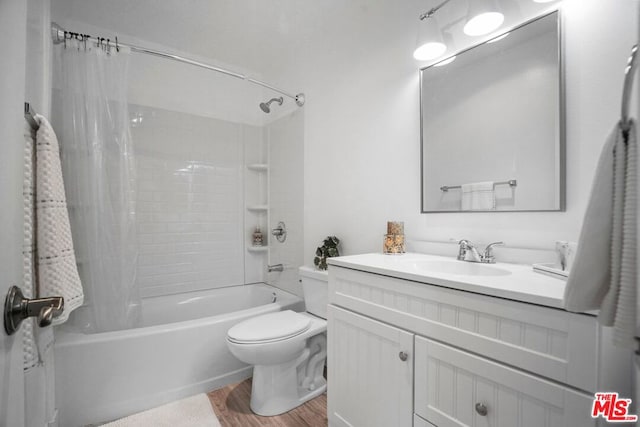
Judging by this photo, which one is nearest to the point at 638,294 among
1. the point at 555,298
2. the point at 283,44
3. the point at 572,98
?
the point at 555,298

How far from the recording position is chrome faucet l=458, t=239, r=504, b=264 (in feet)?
3.96

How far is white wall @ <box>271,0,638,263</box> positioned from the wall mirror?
45 millimetres

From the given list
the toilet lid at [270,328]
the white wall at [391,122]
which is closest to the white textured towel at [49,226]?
the toilet lid at [270,328]

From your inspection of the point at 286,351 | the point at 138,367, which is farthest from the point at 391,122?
the point at 138,367

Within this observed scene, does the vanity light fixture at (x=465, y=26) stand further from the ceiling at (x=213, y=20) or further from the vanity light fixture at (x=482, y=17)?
the ceiling at (x=213, y=20)

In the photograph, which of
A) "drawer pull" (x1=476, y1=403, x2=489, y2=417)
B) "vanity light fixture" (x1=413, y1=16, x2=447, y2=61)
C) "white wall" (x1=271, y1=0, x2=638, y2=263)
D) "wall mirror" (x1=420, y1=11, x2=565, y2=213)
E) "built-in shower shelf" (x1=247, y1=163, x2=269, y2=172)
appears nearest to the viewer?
"drawer pull" (x1=476, y1=403, x2=489, y2=417)

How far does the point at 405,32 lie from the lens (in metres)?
1.58

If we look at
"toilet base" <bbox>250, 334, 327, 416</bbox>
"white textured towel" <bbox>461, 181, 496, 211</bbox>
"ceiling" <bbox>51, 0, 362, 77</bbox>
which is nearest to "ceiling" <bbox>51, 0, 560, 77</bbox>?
"ceiling" <bbox>51, 0, 362, 77</bbox>

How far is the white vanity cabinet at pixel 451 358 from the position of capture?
674 mm

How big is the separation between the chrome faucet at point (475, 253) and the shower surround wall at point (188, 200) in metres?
2.04

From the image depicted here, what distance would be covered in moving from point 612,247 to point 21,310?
3.23 ft

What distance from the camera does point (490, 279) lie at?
Result: 89 cm

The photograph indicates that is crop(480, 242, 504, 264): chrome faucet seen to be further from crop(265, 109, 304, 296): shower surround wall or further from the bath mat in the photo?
the bath mat

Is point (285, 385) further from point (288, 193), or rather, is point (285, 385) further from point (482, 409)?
point (288, 193)
